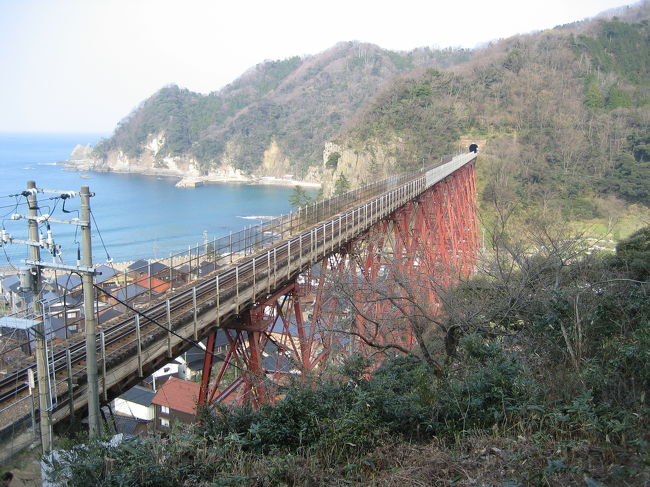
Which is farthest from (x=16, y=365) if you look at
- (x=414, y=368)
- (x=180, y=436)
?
(x=414, y=368)

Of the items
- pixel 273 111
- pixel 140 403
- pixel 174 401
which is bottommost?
pixel 140 403

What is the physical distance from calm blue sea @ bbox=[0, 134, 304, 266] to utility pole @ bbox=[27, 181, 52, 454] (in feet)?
81.6

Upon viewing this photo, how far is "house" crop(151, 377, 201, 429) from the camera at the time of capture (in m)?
13.6

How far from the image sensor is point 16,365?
6020mm

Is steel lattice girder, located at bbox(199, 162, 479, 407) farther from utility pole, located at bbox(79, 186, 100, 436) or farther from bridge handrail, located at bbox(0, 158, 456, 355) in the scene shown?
utility pole, located at bbox(79, 186, 100, 436)

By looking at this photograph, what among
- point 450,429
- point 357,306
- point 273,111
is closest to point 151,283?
point 357,306

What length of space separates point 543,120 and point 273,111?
208 ft

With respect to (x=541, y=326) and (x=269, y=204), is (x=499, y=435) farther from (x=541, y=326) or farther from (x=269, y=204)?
(x=269, y=204)

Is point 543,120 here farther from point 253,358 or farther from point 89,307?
point 89,307

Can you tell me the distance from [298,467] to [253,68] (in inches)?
5844

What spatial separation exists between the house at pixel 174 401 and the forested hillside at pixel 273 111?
68.9 m

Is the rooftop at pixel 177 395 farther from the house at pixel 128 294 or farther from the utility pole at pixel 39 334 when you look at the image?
the utility pole at pixel 39 334

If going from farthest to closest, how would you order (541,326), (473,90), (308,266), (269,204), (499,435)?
(269,204) < (473,90) < (308,266) < (541,326) < (499,435)

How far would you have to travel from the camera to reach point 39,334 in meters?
4.48
